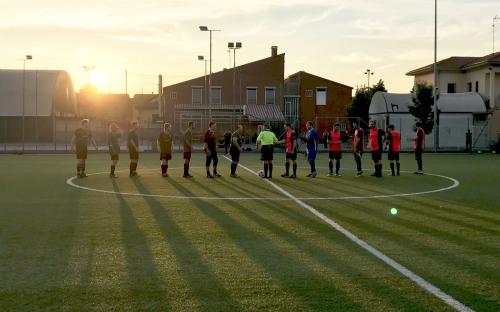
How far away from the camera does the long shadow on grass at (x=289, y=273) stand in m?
5.77

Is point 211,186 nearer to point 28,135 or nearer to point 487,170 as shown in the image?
point 487,170

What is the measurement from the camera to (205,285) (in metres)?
6.36

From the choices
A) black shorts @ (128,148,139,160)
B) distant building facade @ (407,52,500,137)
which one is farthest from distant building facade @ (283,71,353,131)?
black shorts @ (128,148,139,160)

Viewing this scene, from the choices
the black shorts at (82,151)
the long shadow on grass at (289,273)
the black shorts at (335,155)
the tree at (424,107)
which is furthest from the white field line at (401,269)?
the tree at (424,107)

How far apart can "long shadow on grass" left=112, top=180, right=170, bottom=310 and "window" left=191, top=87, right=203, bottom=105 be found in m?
52.7

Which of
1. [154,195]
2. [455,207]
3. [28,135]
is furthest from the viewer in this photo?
[28,135]

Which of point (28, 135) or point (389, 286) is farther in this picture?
point (28, 135)

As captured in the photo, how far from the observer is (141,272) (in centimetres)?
692

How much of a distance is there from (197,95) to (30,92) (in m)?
17.0

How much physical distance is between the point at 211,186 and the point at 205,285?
10.5 m

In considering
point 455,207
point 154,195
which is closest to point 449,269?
point 455,207

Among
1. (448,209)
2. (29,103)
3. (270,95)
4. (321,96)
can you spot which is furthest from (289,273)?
(321,96)

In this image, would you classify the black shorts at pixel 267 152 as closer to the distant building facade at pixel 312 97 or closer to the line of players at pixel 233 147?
the line of players at pixel 233 147

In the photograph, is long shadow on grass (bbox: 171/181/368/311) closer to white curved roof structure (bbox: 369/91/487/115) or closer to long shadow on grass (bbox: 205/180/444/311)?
long shadow on grass (bbox: 205/180/444/311)
